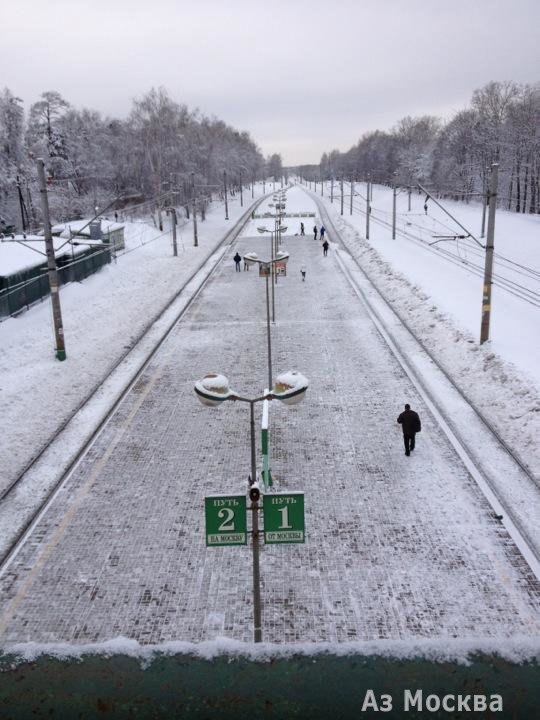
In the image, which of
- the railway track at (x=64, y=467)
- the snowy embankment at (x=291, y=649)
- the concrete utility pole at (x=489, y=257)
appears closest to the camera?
the snowy embankment at (x=291, y=649)

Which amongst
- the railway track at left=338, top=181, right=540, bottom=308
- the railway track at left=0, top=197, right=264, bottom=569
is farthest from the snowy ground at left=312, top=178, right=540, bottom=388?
the railway track at left=0, top=197, right=264, bottom=569

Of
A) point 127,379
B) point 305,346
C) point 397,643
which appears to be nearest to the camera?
point 397,643

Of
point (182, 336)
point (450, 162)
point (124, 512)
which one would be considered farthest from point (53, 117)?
point (124, 512)

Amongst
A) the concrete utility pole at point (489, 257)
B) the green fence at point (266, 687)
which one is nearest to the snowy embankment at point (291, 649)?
the green fence at point (266, 687)

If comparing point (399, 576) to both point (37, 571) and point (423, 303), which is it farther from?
point (423, 303)

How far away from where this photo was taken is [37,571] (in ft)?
32.0

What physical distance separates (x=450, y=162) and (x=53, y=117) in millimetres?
59140

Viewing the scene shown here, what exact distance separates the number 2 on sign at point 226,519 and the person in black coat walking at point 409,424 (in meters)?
6.62

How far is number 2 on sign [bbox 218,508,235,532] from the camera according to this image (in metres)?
7.35

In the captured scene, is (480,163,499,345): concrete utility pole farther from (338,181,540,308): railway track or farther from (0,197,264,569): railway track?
(0,197,264,569): railway track

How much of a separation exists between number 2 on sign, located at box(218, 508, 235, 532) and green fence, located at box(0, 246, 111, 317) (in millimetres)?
19503

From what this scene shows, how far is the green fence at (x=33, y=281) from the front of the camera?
83.6 feet

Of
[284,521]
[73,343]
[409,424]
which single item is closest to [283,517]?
[284,521]

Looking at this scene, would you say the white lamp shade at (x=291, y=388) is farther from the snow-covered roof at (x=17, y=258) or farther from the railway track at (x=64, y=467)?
the snow-covered roof at (x=17, y=258)
